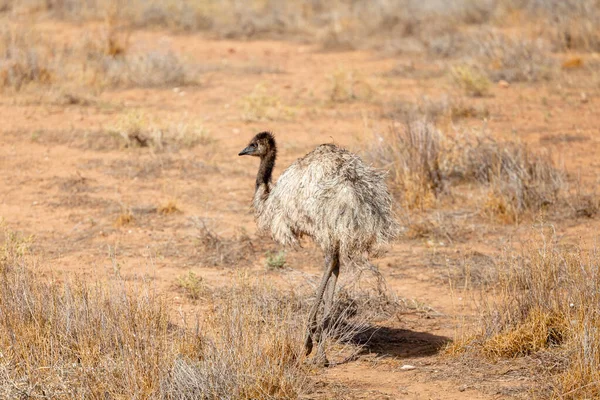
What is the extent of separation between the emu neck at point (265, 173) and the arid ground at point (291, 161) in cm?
82

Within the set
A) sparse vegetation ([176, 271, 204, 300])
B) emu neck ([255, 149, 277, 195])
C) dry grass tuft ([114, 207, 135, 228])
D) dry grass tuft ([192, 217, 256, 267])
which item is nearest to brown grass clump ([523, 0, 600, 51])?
dry grass tuft ([192, 217, 256, 267])

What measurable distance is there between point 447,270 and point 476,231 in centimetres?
109

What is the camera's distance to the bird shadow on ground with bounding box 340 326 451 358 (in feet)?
20.1

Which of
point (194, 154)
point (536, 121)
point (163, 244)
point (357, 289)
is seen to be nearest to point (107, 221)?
point (163, 244)

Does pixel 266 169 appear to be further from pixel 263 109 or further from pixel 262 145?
pixel 263 109

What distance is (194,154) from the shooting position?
11.2 m

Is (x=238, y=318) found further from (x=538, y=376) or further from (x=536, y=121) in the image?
(x=536, y=121)

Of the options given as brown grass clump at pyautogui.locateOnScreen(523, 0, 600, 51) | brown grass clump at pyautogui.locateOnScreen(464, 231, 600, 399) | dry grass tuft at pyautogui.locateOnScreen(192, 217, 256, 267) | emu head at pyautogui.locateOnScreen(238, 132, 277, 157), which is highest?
brown grass clump at pyautogui.locateOnScreen(523, 0, 600, 51)

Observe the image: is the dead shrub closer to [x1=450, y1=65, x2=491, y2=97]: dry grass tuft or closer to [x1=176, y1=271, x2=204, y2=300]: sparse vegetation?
[x1=450, y1=65, x2=491, y2=97]: dry grass tuft

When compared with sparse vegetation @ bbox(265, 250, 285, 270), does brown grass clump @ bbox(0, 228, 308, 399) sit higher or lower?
higher

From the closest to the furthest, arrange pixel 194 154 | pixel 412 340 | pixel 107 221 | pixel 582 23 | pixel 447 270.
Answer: pixel 412 340, pixel 447 270, pixel 107 221, pixel 194 154, pixel 582 23

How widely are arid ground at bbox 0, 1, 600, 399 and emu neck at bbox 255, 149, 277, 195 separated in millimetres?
822

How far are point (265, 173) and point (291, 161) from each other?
4484 mm

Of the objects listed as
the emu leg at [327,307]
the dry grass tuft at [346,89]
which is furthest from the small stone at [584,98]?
the emu leg at [327,307]
